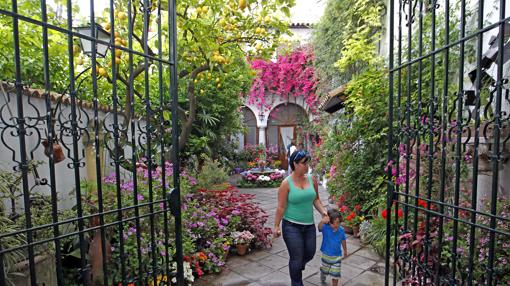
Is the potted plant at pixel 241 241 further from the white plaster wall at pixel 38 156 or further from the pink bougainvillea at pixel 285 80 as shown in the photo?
the pink bougainvillea at pixel 285 80

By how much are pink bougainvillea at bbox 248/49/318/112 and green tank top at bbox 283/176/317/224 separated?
29.1 ft

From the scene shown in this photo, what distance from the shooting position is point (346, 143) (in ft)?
17.3

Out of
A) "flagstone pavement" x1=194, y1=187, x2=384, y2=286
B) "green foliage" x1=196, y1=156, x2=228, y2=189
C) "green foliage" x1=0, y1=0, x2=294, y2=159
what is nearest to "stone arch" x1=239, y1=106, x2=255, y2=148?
"green foliage" x1=196, y1=156, x2=228, y2=189

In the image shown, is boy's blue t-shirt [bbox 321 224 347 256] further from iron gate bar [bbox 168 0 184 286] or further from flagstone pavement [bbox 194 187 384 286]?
iron gate bar [bbox 168 0 184 286]

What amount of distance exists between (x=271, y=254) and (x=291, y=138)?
970cm

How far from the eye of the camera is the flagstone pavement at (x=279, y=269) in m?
3.30

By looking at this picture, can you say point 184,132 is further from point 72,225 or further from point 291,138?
point 291,138

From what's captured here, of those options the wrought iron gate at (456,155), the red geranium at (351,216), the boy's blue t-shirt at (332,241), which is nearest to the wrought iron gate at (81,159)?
the boy's blue t-shirt at (332,241)

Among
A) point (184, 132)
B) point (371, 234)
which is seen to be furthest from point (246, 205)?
point (371, 234)

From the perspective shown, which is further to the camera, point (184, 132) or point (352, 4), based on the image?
point (352, 4)

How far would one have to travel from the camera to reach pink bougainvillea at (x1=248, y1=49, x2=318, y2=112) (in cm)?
1166

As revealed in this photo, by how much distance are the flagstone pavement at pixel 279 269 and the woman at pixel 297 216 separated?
21.5 inches

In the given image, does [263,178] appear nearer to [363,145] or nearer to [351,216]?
[363,145]

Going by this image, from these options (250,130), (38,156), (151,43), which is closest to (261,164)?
(250,130)
